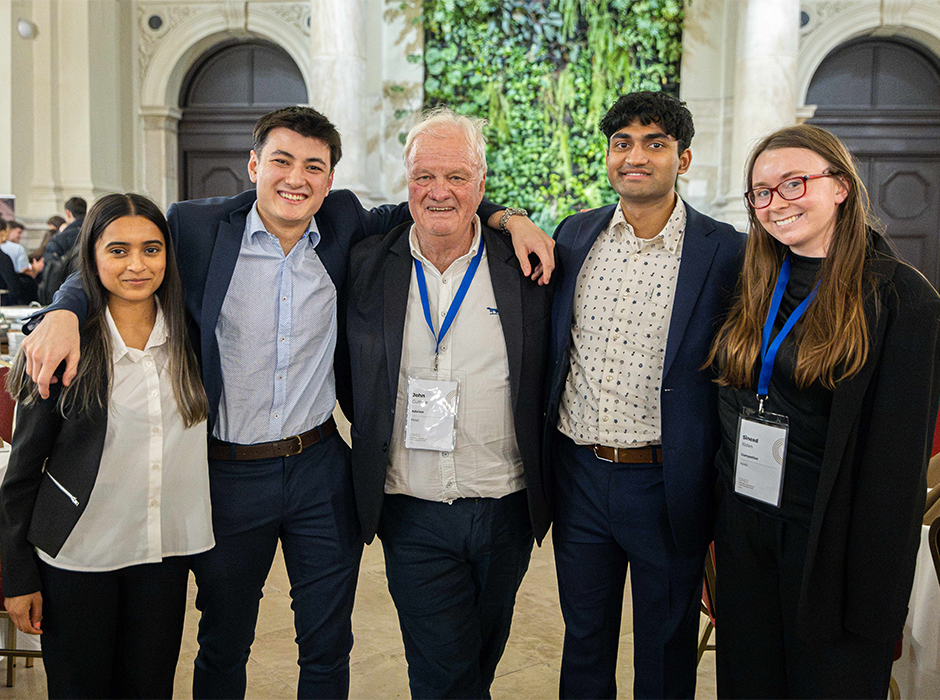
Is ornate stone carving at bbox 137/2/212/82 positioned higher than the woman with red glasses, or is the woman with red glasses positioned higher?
ornate stone carving at bbox 137/2/212/82

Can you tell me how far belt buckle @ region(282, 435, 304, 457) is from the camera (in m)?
2.00

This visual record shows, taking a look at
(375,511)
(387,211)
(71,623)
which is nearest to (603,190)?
(387,211)

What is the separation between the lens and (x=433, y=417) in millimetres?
1982

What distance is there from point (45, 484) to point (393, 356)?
0.82 meters

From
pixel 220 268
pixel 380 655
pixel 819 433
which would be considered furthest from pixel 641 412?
pixel 380 655

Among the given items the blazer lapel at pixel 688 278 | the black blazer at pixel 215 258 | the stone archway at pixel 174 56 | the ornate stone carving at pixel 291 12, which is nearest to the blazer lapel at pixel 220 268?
the black blazer at pixel 215 258

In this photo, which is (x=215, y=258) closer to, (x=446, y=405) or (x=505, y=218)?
(x=446, y=405)

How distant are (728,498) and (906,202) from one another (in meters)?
8.48

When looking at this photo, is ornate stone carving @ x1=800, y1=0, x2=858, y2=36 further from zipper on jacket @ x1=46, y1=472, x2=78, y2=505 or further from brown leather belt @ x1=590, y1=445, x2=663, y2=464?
zipper on jacket @ x1=46, y1=472, x2=78, y2=505

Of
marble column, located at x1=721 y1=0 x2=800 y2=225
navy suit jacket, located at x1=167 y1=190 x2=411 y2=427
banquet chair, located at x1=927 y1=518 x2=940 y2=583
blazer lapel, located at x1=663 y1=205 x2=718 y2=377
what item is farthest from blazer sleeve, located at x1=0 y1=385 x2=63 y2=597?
marble column, located at x1=721 y1=0 x2=800 y2=225

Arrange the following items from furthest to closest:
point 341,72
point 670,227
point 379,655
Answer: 1. point 341,72
2. point 379,655
3. point 670,227

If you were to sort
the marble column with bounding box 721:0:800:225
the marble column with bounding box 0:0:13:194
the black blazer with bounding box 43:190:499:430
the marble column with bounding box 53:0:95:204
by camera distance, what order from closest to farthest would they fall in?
the black blazer with bounding box 43:190:499:430 → the marble column with bounding box 721:0:800:225 → the marble column with bounding box 0:0:13:194 → the marble column with bounding box 53:0:95:204

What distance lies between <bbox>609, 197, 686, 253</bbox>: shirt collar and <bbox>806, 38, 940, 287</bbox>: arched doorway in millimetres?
7429

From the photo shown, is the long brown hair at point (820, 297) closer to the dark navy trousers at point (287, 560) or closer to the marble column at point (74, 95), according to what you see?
the dark navy trousers at point (287, 560)
